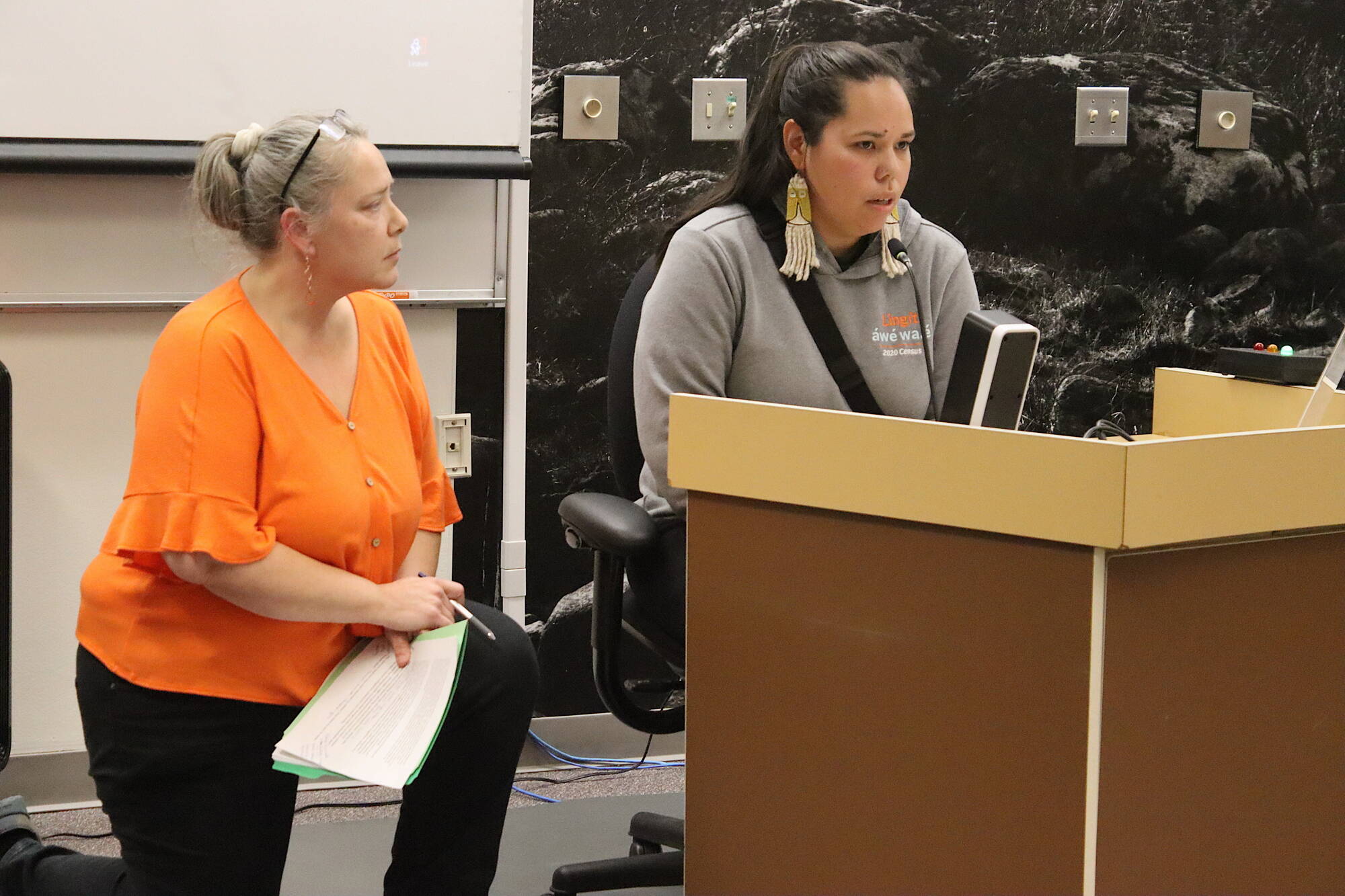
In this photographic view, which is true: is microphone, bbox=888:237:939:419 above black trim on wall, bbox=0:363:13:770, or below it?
above

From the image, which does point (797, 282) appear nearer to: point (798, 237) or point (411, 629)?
point (798, 237)

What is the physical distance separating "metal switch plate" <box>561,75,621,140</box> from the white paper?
3.86 feet

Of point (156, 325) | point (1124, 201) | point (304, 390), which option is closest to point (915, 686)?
point (304, 390)

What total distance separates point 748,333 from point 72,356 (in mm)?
1236

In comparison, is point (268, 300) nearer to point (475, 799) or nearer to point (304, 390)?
point (304, 390)

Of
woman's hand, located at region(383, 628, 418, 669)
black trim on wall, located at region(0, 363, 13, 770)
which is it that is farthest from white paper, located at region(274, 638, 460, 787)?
black trim on wall, located at region(0, 363, 13, 770)

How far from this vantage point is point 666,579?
1.85 m

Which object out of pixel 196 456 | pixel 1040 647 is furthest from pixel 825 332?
pixel 196 456

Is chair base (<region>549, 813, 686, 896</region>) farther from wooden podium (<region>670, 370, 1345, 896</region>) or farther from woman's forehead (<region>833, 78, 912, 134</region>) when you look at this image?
woman's forehead (<region>833, 78, 912, 134</region>)

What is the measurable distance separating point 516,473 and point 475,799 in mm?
944

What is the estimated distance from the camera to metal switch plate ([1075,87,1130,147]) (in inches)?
106

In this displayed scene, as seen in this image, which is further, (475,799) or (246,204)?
(475,799)

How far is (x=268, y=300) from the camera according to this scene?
1.61 m

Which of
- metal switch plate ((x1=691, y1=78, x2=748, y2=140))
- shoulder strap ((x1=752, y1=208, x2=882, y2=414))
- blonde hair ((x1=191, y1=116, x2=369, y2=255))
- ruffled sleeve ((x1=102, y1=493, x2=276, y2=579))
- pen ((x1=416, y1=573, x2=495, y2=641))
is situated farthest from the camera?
metal switch plate ((x1=691, y1=78, x2=748, y2=140))
